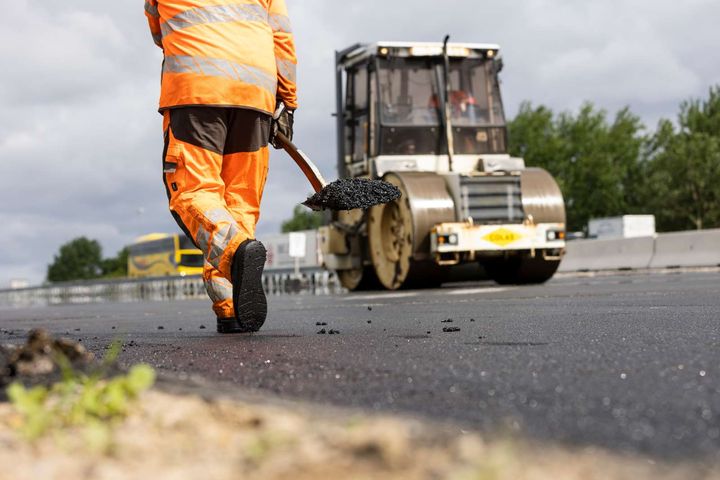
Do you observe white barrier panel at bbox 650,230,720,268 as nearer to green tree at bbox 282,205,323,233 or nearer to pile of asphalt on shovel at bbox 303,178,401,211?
pile of asphalt on shovel at bbox 303,178,401,211

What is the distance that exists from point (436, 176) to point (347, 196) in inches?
352

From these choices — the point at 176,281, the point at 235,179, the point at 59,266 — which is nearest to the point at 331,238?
the point at 235,179

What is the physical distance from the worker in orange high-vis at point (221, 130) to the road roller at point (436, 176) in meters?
8.72

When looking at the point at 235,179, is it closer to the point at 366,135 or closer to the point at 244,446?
the point at 244,446

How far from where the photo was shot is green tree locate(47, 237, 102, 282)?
14212 cm

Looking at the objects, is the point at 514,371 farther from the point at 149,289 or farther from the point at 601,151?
the point at 601,151

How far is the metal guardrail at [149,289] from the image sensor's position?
2800cm

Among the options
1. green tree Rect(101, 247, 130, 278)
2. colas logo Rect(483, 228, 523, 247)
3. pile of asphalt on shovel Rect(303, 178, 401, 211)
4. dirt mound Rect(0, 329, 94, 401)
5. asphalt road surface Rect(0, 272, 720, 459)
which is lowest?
asphalt road surface Rect(0, 272, 720, 459)

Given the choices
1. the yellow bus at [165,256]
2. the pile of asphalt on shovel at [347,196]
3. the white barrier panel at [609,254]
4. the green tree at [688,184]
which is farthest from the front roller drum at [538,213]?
the green tree at [688,184]

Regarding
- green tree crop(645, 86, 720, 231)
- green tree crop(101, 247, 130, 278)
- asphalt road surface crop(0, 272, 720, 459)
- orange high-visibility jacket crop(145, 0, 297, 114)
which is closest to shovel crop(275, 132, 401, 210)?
orange high-visibility jacket crop(145, 0, 297, 114)

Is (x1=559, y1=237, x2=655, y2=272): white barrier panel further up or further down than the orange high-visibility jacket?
further down

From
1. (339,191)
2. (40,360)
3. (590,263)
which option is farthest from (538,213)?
(40,360)

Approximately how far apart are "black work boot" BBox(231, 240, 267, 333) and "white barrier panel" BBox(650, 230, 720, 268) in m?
18.0

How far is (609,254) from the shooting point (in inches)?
986
